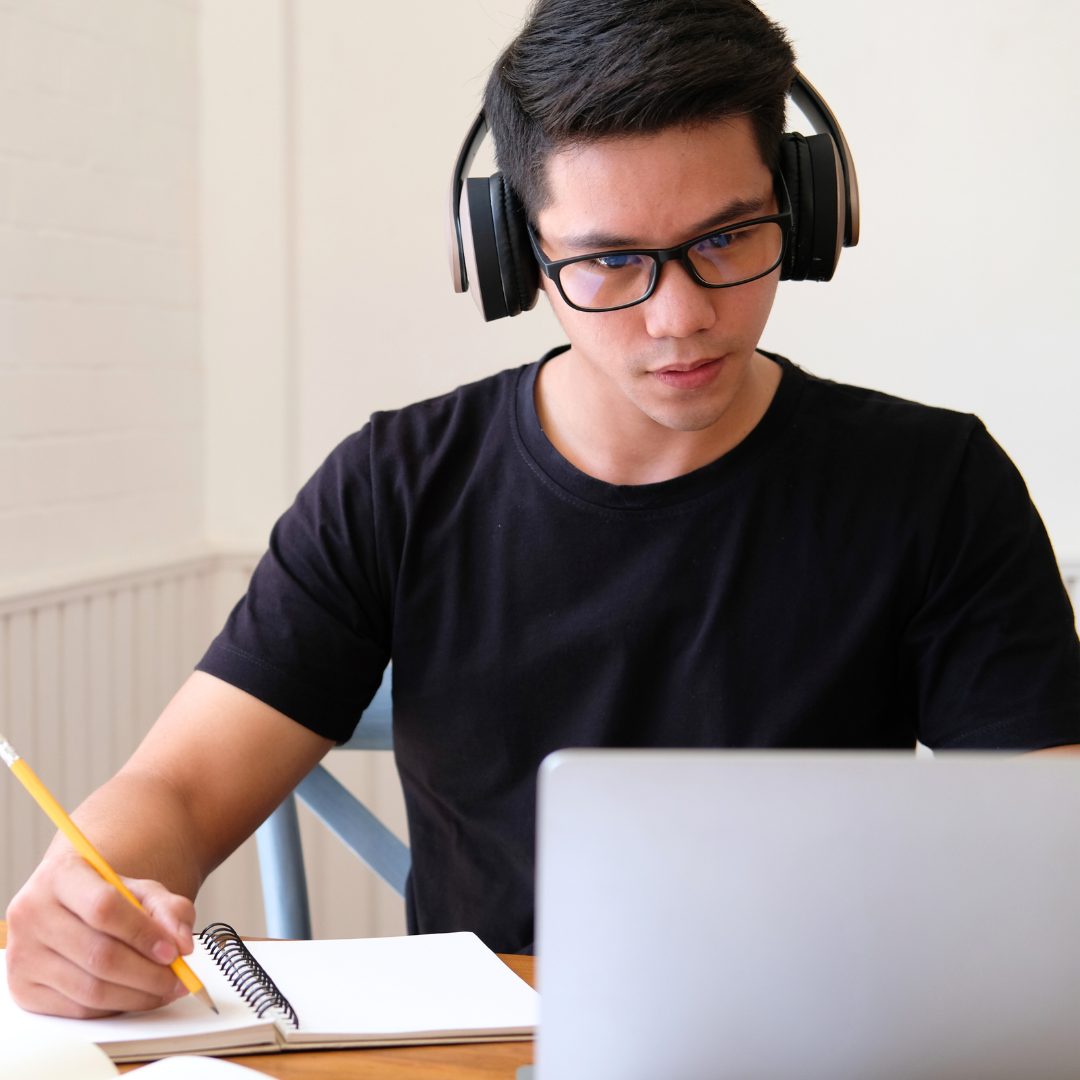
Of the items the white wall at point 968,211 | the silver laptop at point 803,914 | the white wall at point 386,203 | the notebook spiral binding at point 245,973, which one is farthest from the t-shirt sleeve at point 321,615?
the white wall at point 968,211

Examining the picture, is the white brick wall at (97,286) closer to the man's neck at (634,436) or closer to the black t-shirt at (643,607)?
the black t-shirt at (643,607)

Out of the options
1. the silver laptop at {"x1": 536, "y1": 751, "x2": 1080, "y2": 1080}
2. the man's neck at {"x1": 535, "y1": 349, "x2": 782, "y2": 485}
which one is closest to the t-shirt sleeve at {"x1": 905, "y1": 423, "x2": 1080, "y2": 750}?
the man's neck at {"x1": 535, "y1": 349, "x2": 782, "y2": 485}

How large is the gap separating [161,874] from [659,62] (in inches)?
30.2

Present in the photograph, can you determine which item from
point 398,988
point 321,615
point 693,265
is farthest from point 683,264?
point 398,988

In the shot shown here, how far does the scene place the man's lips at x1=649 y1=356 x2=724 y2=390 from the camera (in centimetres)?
99

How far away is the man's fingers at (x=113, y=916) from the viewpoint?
720 millimetres

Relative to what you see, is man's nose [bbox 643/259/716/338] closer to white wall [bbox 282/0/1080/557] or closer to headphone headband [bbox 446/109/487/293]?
headphone headband [bbox 446/109/487/293]

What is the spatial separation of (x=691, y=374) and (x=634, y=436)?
6.6 inches

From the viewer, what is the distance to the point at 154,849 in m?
0.92

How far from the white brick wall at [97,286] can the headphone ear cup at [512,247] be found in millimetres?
993

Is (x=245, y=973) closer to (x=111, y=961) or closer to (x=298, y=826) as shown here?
(x=111, y=961)

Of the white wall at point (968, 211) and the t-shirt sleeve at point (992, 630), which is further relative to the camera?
the white wall at point (968, 211)

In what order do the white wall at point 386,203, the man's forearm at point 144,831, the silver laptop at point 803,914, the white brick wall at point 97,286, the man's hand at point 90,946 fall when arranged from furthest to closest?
1. the white wall at point 386,203
2. the white brick wall at point 97,286
3. the man's forearm at point 144,831
4. the man's hand at point 90,946
5. the silver laptop at point 803,914

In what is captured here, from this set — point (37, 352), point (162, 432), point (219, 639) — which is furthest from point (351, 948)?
point (162, 432)
